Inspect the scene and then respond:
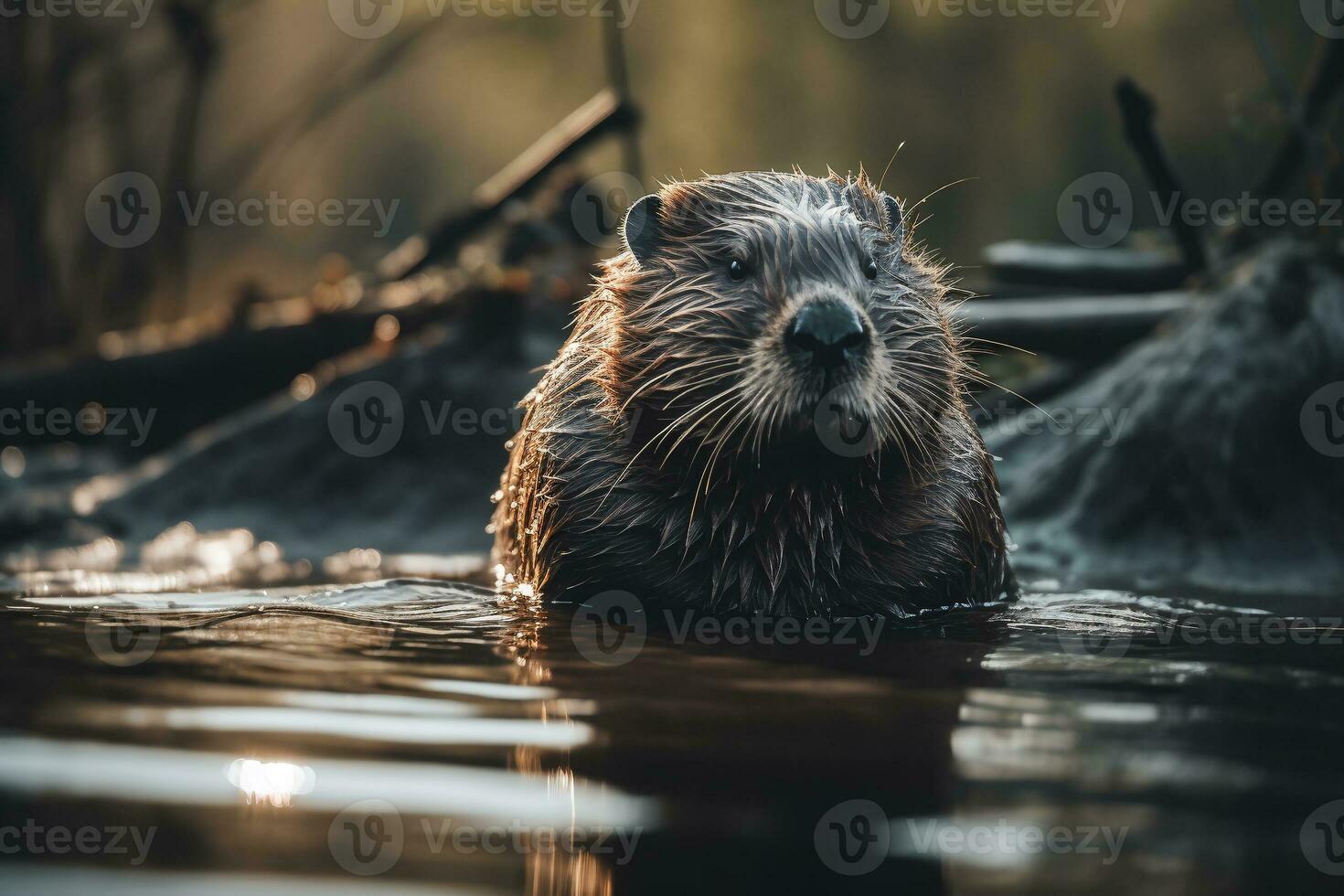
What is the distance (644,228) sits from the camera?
4035 millimetres

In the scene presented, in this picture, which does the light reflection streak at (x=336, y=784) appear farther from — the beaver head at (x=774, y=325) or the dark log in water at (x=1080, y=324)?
the dark log in water at (x=1080, y=324)

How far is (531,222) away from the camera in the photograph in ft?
28.0

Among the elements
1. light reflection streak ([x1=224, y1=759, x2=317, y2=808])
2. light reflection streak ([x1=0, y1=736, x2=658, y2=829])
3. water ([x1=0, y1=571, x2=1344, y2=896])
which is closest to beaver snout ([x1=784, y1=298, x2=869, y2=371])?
water ([x1=0, y1=571, x2=1344, y2=896])

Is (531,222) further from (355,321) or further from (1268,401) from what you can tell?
(1268,401)

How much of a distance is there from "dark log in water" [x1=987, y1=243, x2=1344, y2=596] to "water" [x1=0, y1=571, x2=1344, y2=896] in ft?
6.00

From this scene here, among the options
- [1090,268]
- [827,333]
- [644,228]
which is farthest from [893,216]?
[1090,268]

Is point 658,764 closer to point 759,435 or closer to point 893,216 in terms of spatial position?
point 759,435

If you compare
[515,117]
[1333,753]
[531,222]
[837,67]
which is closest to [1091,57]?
[837,67]

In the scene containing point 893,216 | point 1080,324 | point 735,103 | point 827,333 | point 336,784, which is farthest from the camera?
point 735,103

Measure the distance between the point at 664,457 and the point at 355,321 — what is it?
5449mm

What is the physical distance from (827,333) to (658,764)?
1.46 metres

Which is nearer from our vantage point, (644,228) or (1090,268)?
(644,228)

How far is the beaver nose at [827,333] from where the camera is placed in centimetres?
318

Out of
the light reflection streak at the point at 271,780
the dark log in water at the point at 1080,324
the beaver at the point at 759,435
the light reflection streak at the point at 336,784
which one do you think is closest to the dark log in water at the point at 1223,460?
the dark log in water at the point at 1080,324
